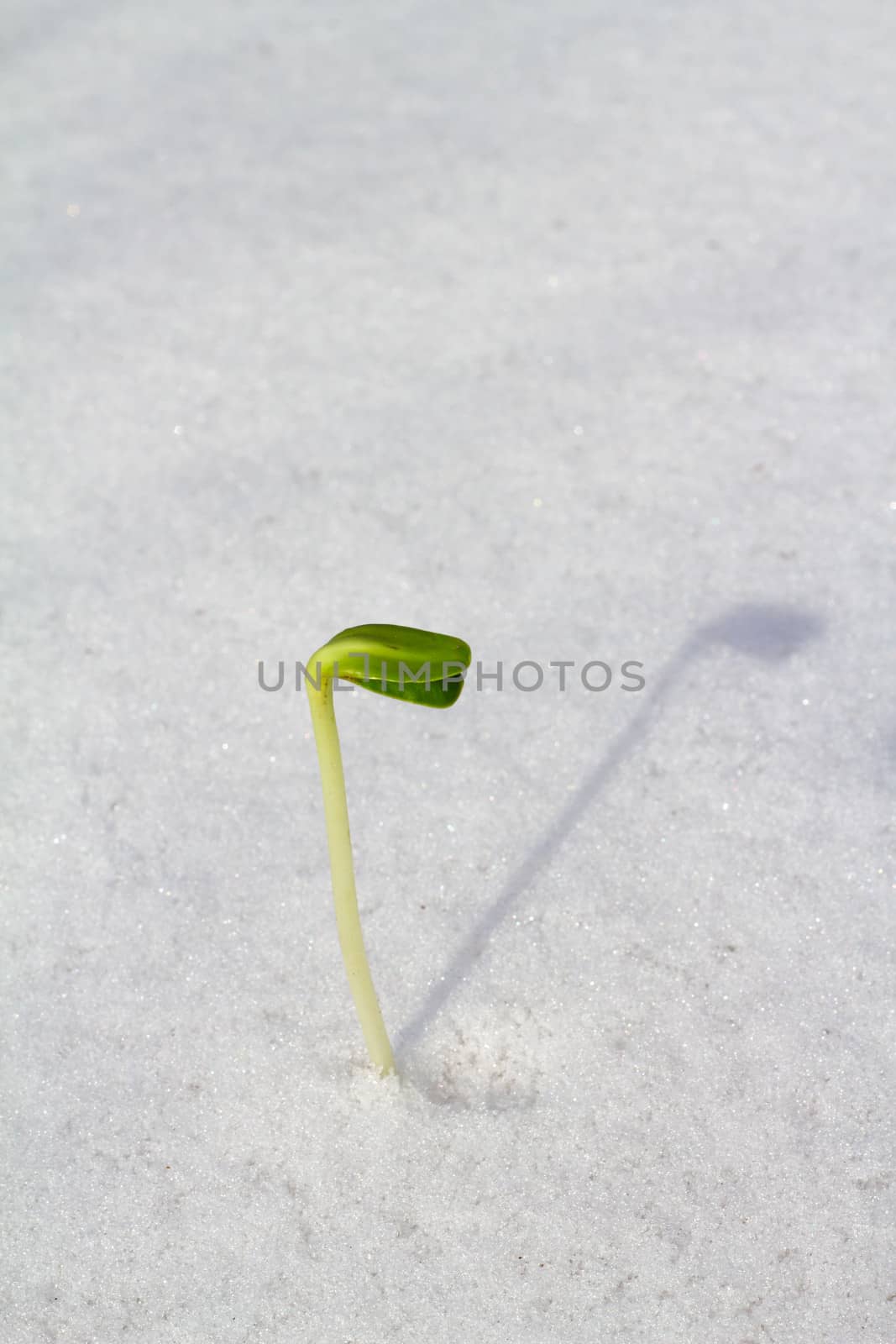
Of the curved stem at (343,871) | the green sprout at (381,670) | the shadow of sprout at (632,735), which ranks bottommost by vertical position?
the shadow of sprout at (632,735)

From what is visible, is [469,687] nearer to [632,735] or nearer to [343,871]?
[632,735]

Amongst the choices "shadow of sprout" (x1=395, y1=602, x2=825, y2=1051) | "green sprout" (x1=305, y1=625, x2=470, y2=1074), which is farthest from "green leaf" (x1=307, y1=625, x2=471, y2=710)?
"shadow of sprout" (x1=395, y1=602, x2=825, y2=1051)

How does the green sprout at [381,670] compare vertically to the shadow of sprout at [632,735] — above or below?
above

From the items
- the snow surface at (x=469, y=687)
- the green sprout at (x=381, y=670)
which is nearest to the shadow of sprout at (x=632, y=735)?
the snow surface at (x=469, y=687)

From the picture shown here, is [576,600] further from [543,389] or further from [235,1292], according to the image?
[235,1292]

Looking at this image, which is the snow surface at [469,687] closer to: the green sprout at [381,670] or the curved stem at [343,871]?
the curved stem at [343,871]

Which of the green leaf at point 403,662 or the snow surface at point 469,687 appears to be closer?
the green leaf at point 403,662
